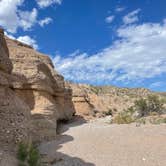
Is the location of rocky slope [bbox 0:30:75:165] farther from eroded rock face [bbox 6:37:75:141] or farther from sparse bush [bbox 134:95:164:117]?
sparse bush [bbox 134:95:164:117]

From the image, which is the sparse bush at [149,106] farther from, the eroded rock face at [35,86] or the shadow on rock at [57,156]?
the shadow on rock at [57,156]

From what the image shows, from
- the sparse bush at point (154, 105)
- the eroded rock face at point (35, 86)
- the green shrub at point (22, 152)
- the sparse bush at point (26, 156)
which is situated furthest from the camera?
the sparse bush at point (154, 105)

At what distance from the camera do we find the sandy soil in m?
12.9

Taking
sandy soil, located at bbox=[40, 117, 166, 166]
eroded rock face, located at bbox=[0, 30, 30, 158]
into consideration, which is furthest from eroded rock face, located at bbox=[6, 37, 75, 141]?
eroded rock face, located at bbox=[0, 30, 30, 158]

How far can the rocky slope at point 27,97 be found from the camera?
1352 cm

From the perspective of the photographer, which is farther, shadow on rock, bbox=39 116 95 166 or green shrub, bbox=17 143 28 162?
shadow on rock, bbox=39 116 95 166

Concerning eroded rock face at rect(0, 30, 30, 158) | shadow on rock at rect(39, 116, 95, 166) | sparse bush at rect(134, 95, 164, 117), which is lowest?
shadow on rock at rect(39, 116, 95, 166)

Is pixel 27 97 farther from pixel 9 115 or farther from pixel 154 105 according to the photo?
pixel 154 105

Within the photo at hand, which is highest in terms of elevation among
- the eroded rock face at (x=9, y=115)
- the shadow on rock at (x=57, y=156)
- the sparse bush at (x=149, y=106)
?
the sparse bush at (x=149, y=106)

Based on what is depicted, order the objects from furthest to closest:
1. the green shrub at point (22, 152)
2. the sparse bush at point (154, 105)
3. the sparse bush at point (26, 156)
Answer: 1. the sparse bush at point (154, 105)
2. the green shrub at point (22, 152)
3. the sparse bush at point (26, 156)

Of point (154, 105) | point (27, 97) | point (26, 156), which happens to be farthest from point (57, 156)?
point (154, 105)

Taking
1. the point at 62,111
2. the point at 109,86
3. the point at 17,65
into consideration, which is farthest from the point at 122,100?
the point at 17,65

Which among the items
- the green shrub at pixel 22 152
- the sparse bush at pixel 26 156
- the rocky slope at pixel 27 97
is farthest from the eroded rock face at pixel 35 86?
the sparse bush at pixel 26 156

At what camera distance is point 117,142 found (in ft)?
51.8
